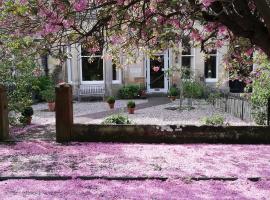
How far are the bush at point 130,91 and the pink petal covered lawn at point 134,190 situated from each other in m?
17.1

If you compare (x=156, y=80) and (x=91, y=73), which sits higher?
(x=91, y=73)

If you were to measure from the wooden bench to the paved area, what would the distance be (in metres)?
1.25

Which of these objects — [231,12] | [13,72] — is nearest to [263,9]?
[231,12]

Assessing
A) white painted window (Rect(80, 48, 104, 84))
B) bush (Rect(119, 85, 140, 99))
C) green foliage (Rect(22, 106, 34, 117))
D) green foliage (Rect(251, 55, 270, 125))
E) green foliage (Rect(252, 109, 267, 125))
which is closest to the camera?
green foliage (Rect(251, 55, 270, 125))

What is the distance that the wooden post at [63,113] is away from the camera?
33.8 ft

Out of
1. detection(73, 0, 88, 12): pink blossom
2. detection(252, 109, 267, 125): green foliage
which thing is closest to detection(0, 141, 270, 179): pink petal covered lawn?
detection(73, 0, 88, 12): pink blossom

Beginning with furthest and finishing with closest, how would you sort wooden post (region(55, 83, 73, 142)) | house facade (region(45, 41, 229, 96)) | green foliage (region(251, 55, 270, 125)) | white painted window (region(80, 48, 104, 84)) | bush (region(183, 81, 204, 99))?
white painted window (region(80, 48, 104, 84)) < house facade (region(45, 41, 229, 96)) < bush (region(183, 81, 204, 99)) < green foliage (region(251, 55, 270, 125)) < wooden post (region(55, 83, 73, 142))

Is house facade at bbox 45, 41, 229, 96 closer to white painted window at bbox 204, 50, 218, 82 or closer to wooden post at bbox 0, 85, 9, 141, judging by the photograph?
white painted window at bbox 204, 50, 218, 82

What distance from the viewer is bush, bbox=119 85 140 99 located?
24.0 m

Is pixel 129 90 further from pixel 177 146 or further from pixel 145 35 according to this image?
pixel 145 35

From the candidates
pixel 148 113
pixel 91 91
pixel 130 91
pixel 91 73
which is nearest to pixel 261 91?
pixel 148 113

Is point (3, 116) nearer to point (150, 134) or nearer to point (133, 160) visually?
point (150, 134)

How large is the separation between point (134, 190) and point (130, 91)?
1760cm

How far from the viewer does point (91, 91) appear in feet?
79.5
